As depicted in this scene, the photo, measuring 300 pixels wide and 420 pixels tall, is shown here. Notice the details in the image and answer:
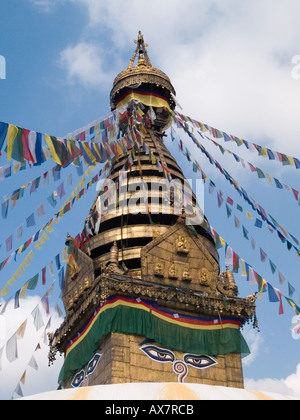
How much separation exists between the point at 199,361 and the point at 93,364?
9.09 ft

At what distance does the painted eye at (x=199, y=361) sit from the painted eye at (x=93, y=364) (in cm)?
228

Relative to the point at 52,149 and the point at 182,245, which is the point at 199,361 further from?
the point at 52,149

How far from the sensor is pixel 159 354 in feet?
51.7

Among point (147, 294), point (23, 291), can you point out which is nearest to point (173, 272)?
point (147, 294)

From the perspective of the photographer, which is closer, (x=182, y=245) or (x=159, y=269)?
(x=159, y=269)

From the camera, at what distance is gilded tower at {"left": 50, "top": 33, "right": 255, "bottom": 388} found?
618 inches

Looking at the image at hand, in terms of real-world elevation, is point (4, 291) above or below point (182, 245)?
below

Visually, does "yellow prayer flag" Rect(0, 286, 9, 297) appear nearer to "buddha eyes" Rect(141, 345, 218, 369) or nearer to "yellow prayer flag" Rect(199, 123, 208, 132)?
"buddha eyes" Rect(141, 345, 218, 369)

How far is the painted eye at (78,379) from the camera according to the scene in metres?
16.6

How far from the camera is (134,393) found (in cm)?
927

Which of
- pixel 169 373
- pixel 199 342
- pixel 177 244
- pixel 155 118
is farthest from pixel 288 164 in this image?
pixel 155 118

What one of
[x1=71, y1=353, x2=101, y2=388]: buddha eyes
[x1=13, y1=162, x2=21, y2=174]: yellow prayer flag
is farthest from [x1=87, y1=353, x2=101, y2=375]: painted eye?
[x1=13, y1=162, x2=21, y2=174]: yellow prayer flag

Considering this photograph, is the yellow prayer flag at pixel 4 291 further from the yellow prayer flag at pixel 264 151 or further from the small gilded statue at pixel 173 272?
the yellow prayer flag at pixel 264 151

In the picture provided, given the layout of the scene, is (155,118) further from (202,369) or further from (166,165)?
(202,369)
